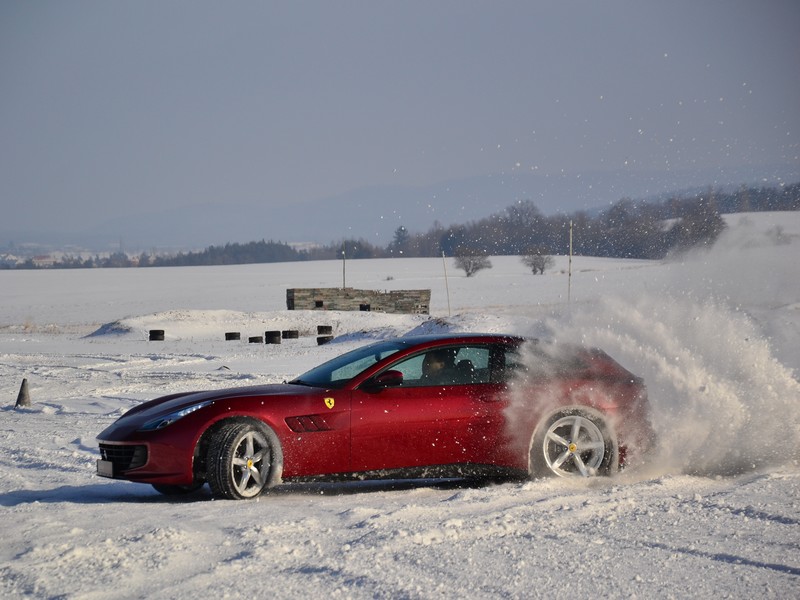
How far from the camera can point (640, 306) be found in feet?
41.8

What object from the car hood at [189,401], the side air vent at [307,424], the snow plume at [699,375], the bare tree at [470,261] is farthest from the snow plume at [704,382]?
the bare tree at [470,261]

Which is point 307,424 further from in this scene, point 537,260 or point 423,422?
point 537,260

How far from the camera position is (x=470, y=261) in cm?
8781

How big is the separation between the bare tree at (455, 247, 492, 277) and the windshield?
7575cm

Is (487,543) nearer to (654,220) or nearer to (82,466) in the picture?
(82,466)

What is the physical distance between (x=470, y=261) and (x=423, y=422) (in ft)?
261

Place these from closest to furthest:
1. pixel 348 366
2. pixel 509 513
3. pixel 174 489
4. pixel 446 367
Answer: pixel 509 513 < pixel 174 489 < pixel 446 367 < pixel 348 366

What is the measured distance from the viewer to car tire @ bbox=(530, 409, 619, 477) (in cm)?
902

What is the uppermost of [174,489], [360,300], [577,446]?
[577,446]

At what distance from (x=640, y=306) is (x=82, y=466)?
6677mm

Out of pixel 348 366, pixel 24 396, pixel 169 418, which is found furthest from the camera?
pixel 24 396

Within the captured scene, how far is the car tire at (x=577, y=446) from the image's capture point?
29.6ft

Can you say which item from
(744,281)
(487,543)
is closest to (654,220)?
(744,281)

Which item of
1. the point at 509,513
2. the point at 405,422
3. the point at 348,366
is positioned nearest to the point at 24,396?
the point at 348,366
